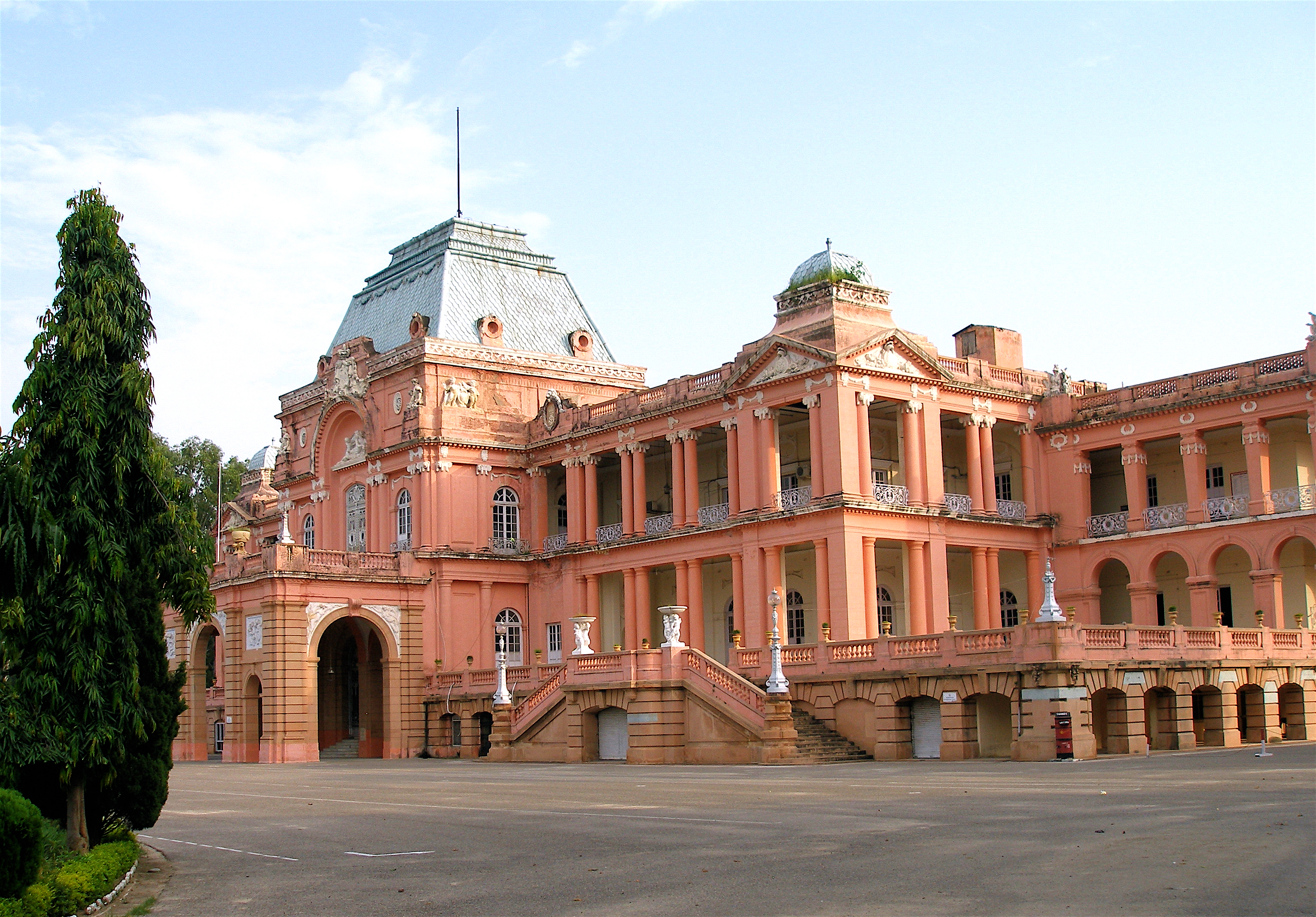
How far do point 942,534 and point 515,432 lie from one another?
16.5 metres

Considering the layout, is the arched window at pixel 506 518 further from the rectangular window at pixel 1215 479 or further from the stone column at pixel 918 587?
the rectangular window at pixel 1215 479

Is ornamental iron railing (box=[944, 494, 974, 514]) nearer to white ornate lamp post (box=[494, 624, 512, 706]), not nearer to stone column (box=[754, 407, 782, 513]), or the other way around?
Answer: stone column (box=[754, 407, 782, 513])

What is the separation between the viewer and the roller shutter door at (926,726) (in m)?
33.6

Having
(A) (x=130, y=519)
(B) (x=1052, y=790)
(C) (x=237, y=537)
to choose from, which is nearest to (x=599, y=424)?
(C) (x=237, y=537)

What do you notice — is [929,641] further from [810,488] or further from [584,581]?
[584,581]

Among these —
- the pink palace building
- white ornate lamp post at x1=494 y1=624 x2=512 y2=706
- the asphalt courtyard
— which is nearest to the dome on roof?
the pink palace building

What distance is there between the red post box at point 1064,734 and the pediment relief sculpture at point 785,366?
1534 centimetres

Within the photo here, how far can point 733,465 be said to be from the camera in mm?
46344

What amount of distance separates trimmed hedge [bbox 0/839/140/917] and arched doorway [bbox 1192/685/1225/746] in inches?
1007

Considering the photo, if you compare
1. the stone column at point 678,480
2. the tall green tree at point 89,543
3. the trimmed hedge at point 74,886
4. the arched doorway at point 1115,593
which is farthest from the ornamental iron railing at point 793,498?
the trimmed hedge at point 74,886

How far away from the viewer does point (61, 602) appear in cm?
1567

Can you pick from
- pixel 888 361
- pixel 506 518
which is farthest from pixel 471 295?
pixel 888 361

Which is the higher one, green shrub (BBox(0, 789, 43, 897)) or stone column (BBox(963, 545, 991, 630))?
stone column (BBox(963, 545, 991, 630))

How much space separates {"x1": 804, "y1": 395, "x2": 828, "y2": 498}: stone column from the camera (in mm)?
43062
